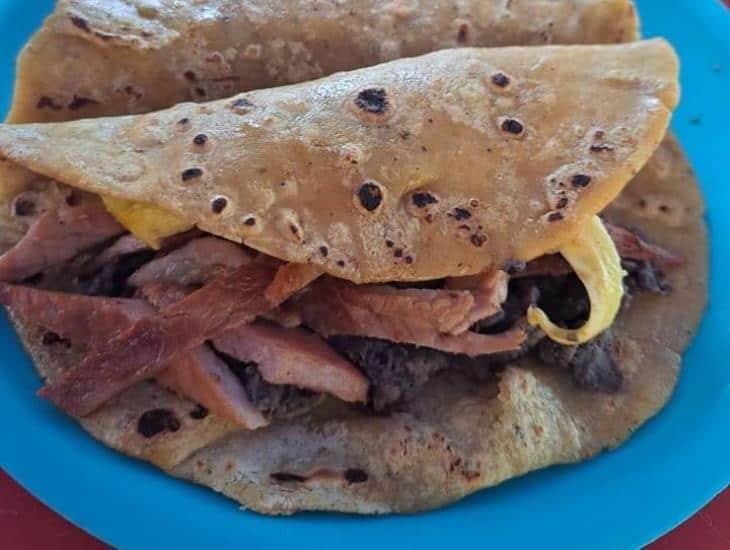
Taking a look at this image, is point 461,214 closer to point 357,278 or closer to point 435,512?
point 357,278

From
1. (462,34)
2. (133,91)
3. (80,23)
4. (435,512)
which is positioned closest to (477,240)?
(435,512)

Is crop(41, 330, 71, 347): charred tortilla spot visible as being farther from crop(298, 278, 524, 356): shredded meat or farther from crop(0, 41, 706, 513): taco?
crop(298, 278, 524, 356): shredded meat

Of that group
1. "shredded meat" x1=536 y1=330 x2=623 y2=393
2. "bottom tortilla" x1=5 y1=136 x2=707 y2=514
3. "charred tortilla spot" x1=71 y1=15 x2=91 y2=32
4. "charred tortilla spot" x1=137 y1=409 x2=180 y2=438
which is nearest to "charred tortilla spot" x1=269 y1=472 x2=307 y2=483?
"bottom tortilla" x1=5 y1=136 x2=707 y2=514

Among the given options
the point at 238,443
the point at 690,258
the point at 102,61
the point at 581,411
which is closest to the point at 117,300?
the point at 238,443

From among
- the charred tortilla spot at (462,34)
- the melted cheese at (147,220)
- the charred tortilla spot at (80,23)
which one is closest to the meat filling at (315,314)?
the melted cheese at (147,220)

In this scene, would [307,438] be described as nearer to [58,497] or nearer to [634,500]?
[58,497]

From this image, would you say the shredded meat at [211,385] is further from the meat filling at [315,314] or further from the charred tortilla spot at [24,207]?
the charred tortilla spot at [24,207]
